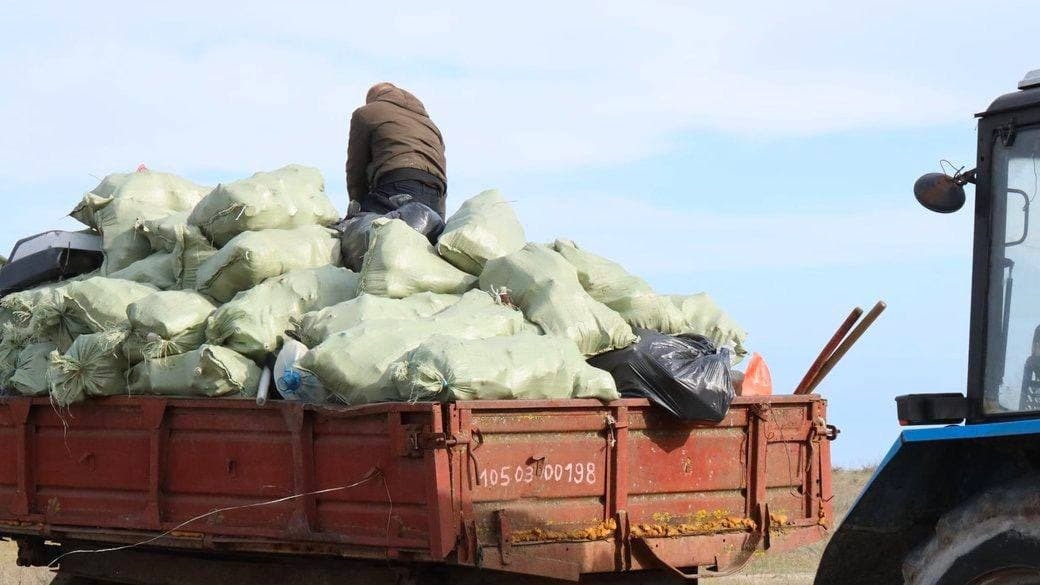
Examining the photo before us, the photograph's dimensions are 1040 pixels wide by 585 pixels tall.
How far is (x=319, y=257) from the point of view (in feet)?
21.0

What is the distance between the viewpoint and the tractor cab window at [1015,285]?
12.1 feet

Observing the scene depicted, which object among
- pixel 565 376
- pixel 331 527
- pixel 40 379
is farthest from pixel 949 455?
pixel 40 379

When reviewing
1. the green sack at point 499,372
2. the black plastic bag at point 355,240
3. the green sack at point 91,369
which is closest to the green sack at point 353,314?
the green sack at point 499,372

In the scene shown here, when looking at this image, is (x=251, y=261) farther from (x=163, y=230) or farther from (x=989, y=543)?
(x=989, y=543)

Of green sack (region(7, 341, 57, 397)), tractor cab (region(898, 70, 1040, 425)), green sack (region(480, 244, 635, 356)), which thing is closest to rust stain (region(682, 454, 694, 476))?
green sack (region(480, 244, 635, 356))

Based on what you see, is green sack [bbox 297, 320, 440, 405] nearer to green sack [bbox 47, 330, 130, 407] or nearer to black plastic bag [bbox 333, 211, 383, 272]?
black plastic bag [bbox 333, 211, 383, 272]

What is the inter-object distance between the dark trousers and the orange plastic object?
226 cm

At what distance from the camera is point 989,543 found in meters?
3.54

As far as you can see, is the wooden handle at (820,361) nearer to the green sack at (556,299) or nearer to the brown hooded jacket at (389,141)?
the green sack at (556,299)

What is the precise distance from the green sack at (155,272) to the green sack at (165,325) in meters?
0.57

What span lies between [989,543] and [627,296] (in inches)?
104

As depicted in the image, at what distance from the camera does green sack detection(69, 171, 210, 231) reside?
729 centimetres

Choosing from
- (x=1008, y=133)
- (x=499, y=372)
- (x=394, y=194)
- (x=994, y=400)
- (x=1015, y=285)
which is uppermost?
(x=394, y=194)

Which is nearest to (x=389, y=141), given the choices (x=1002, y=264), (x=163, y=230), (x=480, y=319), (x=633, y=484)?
(x=163, y=230)
